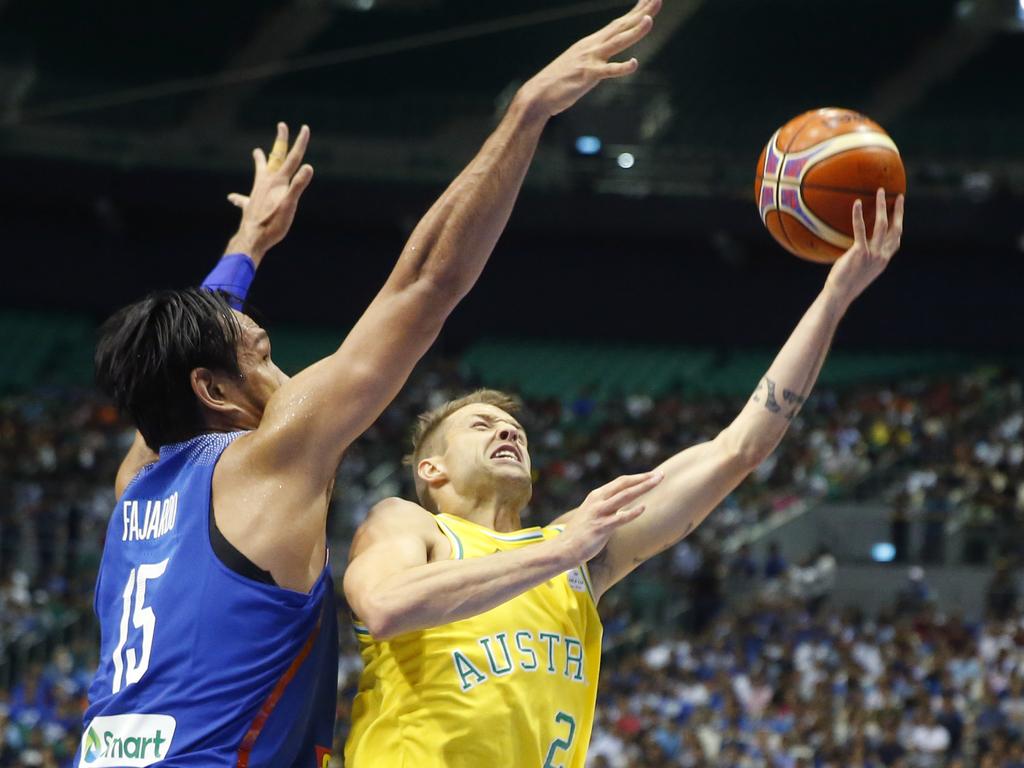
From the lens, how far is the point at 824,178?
4.65m

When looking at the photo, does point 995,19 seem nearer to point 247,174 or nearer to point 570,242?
point 570,242

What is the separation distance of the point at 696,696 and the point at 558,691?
41.4ft

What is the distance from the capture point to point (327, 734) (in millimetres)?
3566

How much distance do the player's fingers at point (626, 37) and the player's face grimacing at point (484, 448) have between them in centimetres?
139

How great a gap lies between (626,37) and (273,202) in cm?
202

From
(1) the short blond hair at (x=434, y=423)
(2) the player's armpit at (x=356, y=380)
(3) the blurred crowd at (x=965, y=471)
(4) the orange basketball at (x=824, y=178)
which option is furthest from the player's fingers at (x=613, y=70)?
(3) the blurred crowd at (x=965, y=471)

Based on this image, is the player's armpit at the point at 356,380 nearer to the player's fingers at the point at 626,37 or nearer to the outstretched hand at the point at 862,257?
the player's fingers at the point at 626,37

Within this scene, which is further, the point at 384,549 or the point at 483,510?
the point at 483,510

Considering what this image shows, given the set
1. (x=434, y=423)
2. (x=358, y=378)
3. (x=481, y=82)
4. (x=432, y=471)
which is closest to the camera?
(x=358, y=378)

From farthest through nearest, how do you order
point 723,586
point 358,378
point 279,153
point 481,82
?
point 481,82, point 723,586, point 279,153, point 358,378

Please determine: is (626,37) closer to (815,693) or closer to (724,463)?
Result: (724,463)

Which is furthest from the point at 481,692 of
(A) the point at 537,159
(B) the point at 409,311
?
(A) the point at 537,159

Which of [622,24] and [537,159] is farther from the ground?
[537,159]


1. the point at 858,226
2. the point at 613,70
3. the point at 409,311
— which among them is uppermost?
the point at 858,226
